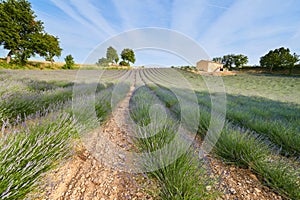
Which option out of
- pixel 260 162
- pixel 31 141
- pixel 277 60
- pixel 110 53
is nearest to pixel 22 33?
pixel 110 53

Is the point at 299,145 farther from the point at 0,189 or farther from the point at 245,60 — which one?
the point at 245,60

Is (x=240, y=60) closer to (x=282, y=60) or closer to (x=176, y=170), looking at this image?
(x=282, y=60)

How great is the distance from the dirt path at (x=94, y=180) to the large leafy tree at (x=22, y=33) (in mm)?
32435

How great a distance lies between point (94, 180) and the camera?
1482 mm

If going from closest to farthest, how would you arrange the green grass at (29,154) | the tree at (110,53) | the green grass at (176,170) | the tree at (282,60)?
the green grass at (29,154), the green grass at (176,170), the tree at (110,53), the tree at (282,60)

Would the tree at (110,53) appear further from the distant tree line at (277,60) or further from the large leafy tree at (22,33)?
the distant tree line at (277,60)

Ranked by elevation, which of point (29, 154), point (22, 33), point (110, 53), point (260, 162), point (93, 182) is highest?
point (22, 33)

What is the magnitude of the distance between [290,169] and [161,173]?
1.54 m

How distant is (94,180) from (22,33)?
36.0 meters

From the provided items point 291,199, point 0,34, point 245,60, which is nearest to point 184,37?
point 291,199

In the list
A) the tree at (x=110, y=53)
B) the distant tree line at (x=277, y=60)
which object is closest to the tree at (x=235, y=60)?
the distant tree line at (x=277, y=60)

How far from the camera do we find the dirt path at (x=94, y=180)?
1307mm

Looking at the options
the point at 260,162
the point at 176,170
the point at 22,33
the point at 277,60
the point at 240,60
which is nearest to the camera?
the point at 176,170

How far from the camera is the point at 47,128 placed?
167cm
